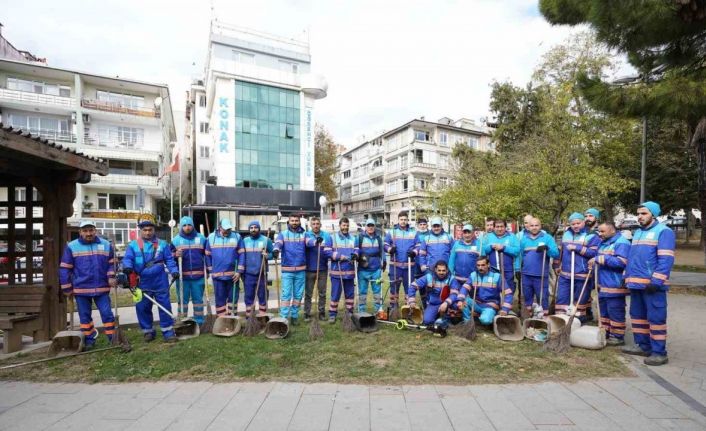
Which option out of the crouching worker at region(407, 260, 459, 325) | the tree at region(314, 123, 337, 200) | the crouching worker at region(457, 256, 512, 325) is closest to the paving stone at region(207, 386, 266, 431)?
the crouching worker at region(407, 260, 459, 325)

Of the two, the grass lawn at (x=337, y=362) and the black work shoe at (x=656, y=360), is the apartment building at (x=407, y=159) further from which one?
the black work shoe at (x=656, y=360)

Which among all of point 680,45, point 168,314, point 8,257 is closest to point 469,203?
point 680,45

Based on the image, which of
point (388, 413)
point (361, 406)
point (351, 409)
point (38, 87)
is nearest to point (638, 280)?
point (388, 413)

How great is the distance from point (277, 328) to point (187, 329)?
1481 millimetres

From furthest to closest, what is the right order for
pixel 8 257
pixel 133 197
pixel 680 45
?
pixel 133 197, pixel 680 45, pixel 8 257

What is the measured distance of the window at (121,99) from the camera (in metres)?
29.0

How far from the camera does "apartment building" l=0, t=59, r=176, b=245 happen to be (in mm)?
26328

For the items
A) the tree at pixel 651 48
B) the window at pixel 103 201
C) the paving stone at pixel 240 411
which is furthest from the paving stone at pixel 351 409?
the window at pixel 103 201

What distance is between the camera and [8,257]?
6.51 metres

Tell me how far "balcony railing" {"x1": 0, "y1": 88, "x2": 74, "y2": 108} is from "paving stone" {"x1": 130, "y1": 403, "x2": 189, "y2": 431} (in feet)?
100

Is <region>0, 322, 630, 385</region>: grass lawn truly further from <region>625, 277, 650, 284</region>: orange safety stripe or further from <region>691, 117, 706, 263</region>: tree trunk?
<region>691, 117, 706, 263</region>: tree trunk

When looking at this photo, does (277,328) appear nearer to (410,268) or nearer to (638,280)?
(410,268)

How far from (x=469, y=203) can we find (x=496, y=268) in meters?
11.1

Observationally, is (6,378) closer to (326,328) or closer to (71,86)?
(326,328)
